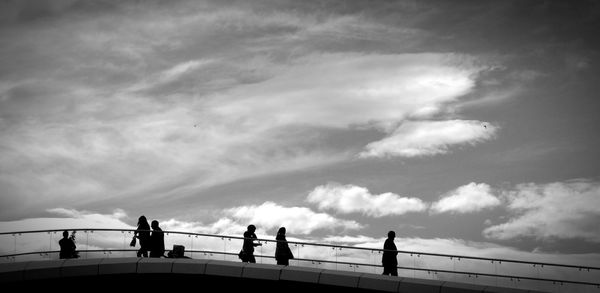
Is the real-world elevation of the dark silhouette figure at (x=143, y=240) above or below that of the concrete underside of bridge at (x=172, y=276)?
above

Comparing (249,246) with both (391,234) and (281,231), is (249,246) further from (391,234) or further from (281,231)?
(391,234)

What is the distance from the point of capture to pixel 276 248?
24422 millimetres

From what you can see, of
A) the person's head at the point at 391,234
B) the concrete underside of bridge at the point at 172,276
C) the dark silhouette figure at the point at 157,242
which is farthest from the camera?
the dark silhouette figure at the point at 157,242

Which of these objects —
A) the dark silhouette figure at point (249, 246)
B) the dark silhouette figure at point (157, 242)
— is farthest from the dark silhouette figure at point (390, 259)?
the dark silhouette figure at point (157, 242)

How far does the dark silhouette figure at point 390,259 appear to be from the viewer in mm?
23312

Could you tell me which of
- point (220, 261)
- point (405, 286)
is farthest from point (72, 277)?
point (405, 286)

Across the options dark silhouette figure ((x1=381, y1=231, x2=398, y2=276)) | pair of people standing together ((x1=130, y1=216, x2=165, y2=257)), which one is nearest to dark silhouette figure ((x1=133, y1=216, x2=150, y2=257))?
pair of people standing together ((x1=130, y1=216, x2=165, y2=257))

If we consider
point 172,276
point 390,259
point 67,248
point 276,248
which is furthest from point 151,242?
point 390,259

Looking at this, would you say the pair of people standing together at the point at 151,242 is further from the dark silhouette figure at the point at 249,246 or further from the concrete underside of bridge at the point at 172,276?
the dark silhouette figure at the point at 249,246

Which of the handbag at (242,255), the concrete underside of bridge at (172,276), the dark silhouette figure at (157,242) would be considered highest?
the dark silhouette figure at (157,242)

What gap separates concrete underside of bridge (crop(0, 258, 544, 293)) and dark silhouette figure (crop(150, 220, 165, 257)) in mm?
571

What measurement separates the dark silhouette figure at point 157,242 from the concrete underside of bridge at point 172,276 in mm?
571

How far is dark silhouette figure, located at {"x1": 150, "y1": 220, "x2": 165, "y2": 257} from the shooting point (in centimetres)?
2502

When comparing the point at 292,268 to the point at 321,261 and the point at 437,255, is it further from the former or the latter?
the point at 437,255
